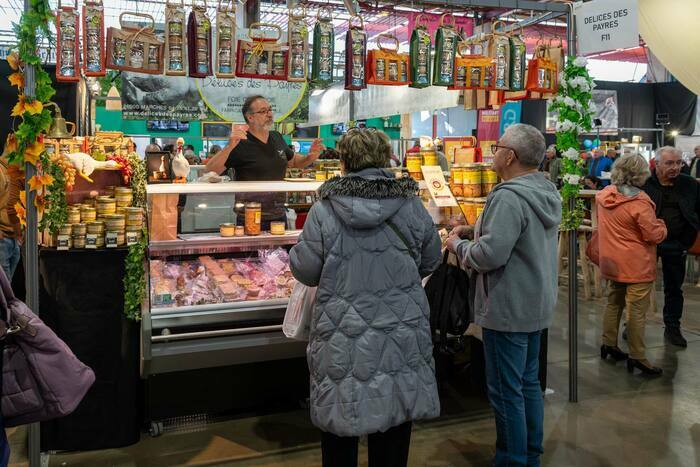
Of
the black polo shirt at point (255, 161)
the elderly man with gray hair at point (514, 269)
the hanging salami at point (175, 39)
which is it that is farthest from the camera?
the black polo shirt at point (255, 161)

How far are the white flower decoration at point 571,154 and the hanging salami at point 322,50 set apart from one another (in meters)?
1.69

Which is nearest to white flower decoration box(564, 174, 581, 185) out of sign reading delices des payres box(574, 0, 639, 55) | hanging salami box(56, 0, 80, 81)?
sign reading delices des payres box(574, 0, 639, 55)

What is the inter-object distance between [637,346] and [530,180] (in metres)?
2.66

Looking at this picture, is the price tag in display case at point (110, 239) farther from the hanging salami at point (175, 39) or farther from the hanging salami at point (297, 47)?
the hanging salami at point (297, 47)

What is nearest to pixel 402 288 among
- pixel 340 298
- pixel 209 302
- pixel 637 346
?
pixel 340 298

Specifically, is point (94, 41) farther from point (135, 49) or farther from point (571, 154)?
point (571, 154)

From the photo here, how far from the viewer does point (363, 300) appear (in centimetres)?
258

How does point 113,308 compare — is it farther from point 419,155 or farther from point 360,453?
point 419,155

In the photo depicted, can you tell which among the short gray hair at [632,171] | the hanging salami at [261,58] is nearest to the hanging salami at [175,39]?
the hanging salami at [261,58]

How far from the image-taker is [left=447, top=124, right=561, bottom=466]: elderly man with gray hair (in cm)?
296

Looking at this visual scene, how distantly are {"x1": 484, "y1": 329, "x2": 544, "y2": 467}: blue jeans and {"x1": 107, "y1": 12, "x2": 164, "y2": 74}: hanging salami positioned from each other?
214 cm

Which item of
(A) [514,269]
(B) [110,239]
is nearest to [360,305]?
(A) [514,269]

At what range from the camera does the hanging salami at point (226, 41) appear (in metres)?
3.38

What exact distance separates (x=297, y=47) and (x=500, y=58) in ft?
4.30
